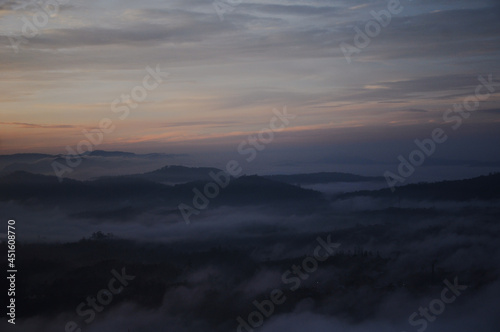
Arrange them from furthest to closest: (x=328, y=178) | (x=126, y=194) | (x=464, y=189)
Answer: (x=328, y=178) < (x=464, y=189) < (x=126, y=194)

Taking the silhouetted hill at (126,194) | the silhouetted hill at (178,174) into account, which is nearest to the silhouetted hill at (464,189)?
the silhouetted hill at (126,194)

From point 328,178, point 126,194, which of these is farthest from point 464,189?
point 126,194

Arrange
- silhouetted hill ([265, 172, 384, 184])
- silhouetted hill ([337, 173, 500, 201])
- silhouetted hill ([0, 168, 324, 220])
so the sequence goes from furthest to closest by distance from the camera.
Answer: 1. silhouetted hill ([265, 172, 384, 184])
2. silhouetted hill ([337, 173, 500, 201])
3. silhouetted hill ([0, 168, 324, 220])

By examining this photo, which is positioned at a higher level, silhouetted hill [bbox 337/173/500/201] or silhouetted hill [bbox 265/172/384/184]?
silhouetted hill [bbox 337/173/500/201]

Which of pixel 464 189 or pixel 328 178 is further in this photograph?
pixel 328 178

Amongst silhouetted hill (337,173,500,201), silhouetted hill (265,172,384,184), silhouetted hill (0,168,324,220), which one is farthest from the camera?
silhouetted hill (265,172,384,184)

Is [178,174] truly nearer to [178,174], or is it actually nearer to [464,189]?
[178,174]

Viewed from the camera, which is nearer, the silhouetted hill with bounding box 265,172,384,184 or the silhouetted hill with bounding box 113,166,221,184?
the silhouetted hill with bounding box 113,166,221,184

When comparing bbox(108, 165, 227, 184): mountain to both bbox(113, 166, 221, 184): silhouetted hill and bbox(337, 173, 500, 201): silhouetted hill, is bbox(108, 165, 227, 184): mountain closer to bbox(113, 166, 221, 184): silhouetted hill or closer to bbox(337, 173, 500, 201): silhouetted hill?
bbox(113, 166, 221, 184): silhouetted hill

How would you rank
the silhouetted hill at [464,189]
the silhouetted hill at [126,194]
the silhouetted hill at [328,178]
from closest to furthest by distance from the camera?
the silhouetted hill at [126,194], the silhouetted hill at [464,189], the silhouetted hill at [328,178]

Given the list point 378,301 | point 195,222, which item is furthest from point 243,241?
point 378,301

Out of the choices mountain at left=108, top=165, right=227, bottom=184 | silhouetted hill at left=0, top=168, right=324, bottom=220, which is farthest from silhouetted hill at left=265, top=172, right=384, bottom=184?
mountain at left=108, top=165, right=227, bottom=184

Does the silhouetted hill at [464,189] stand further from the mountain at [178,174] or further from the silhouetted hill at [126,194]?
the mountain at [178,174]
